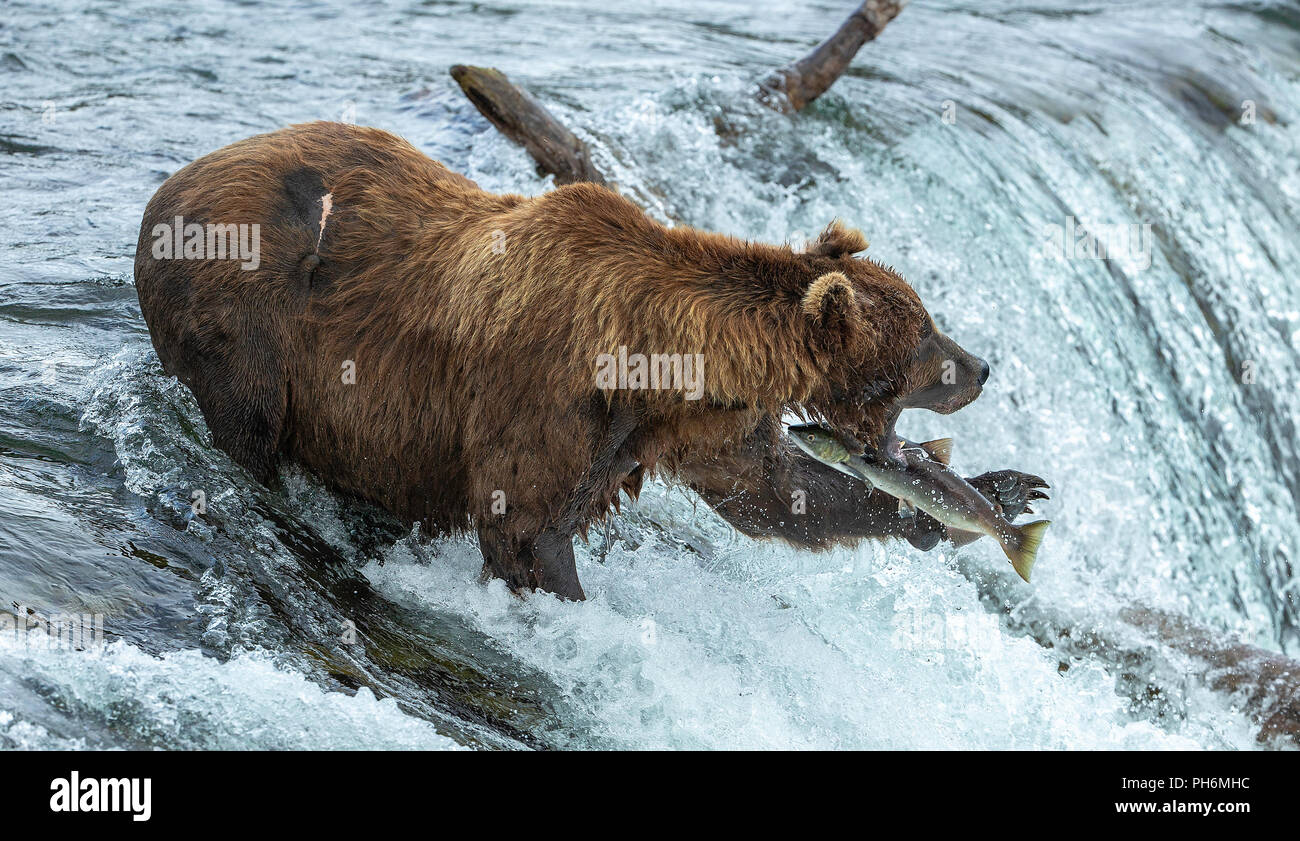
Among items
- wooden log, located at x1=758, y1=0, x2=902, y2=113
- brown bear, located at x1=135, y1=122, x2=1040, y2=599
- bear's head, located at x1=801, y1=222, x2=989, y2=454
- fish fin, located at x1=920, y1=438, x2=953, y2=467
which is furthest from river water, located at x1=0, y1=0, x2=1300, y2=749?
bear's head, located at x1=801, y1=222, x2=989, y2=454

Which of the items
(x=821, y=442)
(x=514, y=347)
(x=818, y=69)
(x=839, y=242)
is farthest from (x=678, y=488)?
(x=818, y=69)

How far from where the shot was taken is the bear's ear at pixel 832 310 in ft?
13.1

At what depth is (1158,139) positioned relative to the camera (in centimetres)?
984

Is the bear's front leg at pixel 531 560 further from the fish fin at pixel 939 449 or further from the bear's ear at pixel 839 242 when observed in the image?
the fish fin at pixel 939 449

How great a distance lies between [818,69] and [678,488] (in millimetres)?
4436

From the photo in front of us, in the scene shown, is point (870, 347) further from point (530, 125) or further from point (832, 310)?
point (530, 125)

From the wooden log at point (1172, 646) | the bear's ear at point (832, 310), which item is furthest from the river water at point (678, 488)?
the bear's ear at point (832, 310)

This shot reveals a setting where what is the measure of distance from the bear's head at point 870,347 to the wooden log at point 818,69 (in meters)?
4.50

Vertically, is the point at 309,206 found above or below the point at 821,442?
above

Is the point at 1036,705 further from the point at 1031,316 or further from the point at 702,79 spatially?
the point at 702,79

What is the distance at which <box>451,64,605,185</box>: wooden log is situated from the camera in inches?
273

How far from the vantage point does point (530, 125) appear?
6.97 m

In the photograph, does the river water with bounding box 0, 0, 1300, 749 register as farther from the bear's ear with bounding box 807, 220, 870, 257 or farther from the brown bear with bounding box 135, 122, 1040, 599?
the bear's ear with bounding box 807, 220, 870, 257
